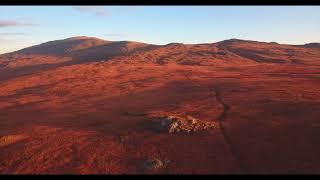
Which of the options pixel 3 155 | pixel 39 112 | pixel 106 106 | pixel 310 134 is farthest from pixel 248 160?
pixel 39 112

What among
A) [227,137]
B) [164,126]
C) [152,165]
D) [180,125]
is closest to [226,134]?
[227,137]

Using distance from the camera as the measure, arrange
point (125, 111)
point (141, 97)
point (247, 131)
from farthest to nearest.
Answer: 1. point (141, 97)
2. point (125, 111)
3. point (247, 131)

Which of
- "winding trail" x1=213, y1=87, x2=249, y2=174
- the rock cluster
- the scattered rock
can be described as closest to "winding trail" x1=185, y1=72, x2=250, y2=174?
"winding trail" x1=213, y1=87, x2=249, y2=174

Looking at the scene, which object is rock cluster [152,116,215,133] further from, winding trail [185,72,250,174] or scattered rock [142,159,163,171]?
scattered rock [142,159,163,171]

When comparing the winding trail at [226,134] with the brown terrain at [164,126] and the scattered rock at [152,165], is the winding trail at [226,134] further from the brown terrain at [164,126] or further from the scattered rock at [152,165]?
the scattered rock at [152,165]

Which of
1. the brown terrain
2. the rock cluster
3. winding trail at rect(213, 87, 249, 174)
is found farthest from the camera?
the rock cluster

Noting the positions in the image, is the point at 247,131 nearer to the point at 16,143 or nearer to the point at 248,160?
the point at 248,160
